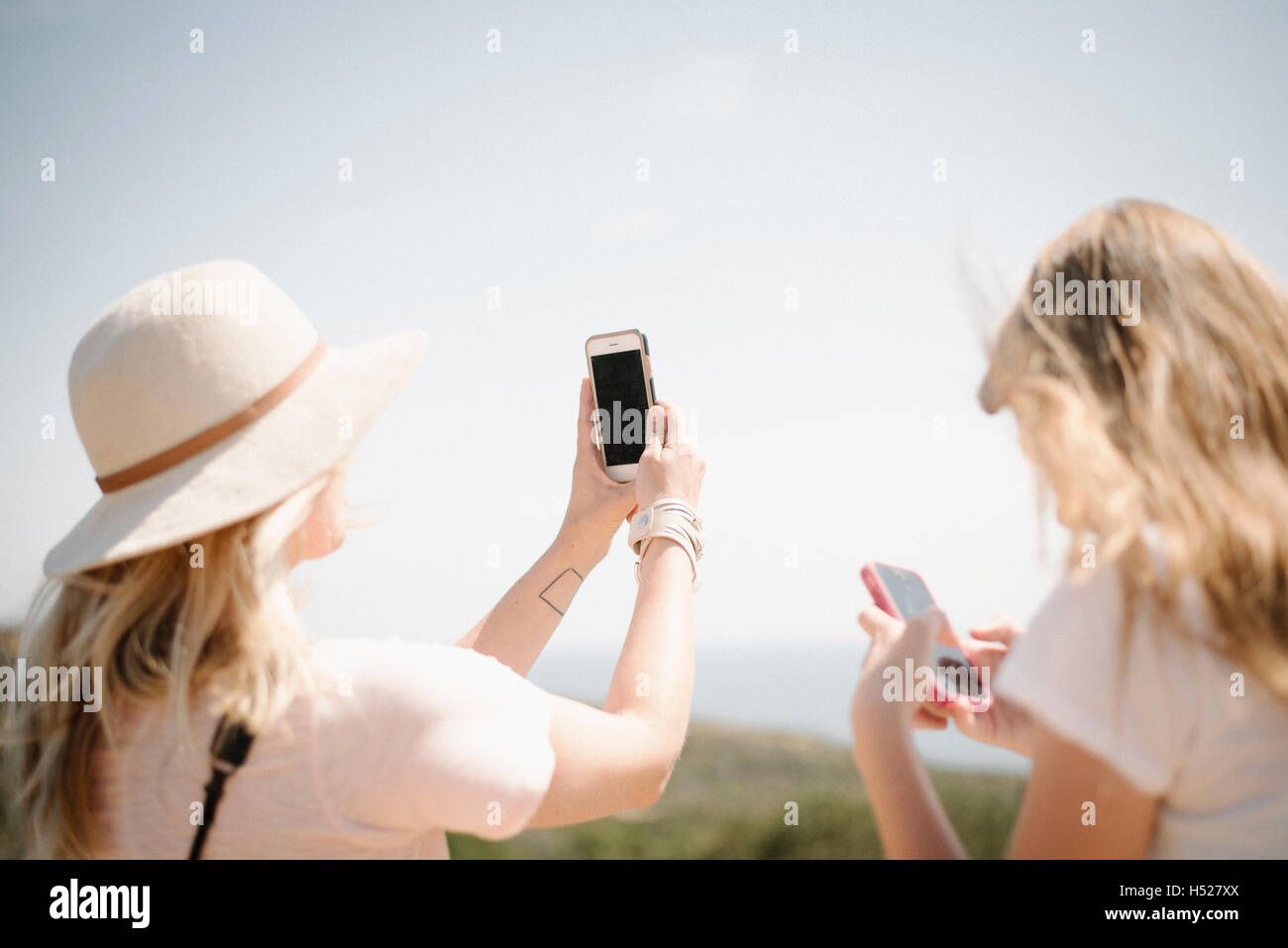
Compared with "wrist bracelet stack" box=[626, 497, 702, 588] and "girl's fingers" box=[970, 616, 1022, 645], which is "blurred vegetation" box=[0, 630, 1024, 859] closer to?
"girl's fingers" box=[970, 616, 1022, 645]

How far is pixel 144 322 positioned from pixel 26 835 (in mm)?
1146

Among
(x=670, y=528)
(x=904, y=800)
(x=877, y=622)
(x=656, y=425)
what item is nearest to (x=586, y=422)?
(x=656, y=425)

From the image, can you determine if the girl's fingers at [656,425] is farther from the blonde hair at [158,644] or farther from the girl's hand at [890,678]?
the blonde hair at [158,644]

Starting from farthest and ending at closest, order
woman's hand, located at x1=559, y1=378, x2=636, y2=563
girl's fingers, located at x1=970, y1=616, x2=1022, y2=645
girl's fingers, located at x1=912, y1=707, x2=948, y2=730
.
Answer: woman's hand, located at x1=559, y1=378, x2=636, y2=563
girl's fingers, located at x1=970, y1=616, x2=1022, y2=645
girl's fingers, located at x1=912, y1=707, x2=948, y2=730

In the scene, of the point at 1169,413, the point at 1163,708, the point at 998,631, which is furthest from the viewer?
the point at 998,631

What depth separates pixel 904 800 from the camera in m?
1.72

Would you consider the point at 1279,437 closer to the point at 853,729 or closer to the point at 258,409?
the point at 853,729

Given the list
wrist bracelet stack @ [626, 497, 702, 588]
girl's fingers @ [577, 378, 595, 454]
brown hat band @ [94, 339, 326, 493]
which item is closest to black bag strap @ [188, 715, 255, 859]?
brown hat band @ [94, 339, 326, 493]

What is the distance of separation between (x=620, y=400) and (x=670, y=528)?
0.83 metres

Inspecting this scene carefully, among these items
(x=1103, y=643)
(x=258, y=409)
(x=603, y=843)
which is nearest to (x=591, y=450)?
(x=258, y=409)

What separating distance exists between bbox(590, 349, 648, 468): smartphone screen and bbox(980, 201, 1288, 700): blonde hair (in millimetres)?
1490

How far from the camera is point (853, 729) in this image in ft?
6.09

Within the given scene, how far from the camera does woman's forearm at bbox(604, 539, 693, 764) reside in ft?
6.73

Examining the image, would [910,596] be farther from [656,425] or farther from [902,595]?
[656,425]
